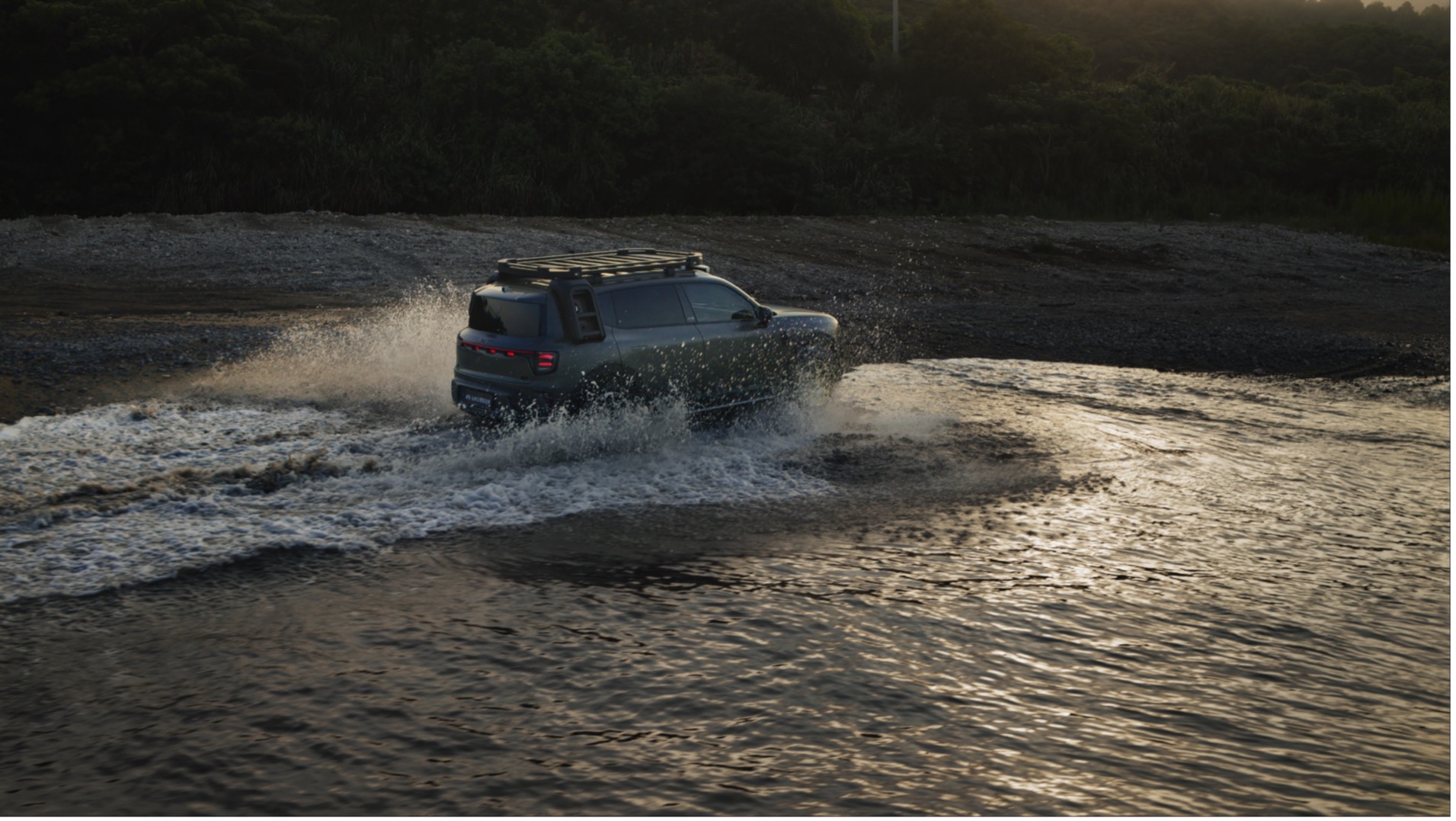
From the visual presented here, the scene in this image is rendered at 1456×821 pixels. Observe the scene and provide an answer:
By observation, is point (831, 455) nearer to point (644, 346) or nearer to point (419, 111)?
point (644, 346)

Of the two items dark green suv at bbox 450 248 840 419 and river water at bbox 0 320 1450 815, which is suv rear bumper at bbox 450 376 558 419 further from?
river water at bbox 0 320 1450 815

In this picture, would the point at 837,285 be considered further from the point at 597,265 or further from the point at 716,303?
the point at 597,265

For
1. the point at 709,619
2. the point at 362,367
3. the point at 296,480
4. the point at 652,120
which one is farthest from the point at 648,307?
the point at 652,120

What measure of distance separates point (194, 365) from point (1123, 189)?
110 feet

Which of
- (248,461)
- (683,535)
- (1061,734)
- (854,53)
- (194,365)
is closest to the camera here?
(1061,734)

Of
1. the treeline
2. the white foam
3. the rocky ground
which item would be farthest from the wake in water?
the treeline

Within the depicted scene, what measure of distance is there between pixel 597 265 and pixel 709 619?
472 cm

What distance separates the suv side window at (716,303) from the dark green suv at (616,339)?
1 cm

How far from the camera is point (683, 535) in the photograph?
8891 mm

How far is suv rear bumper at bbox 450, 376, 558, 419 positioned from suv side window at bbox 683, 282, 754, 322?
1769mm

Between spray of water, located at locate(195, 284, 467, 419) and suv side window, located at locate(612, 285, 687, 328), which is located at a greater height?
suv side window, located at locate(612, 285, 687, 328)

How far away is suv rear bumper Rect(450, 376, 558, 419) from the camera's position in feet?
34.6

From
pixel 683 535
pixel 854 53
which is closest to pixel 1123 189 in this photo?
pixel 854 53

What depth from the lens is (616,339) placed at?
1081 centimetres
